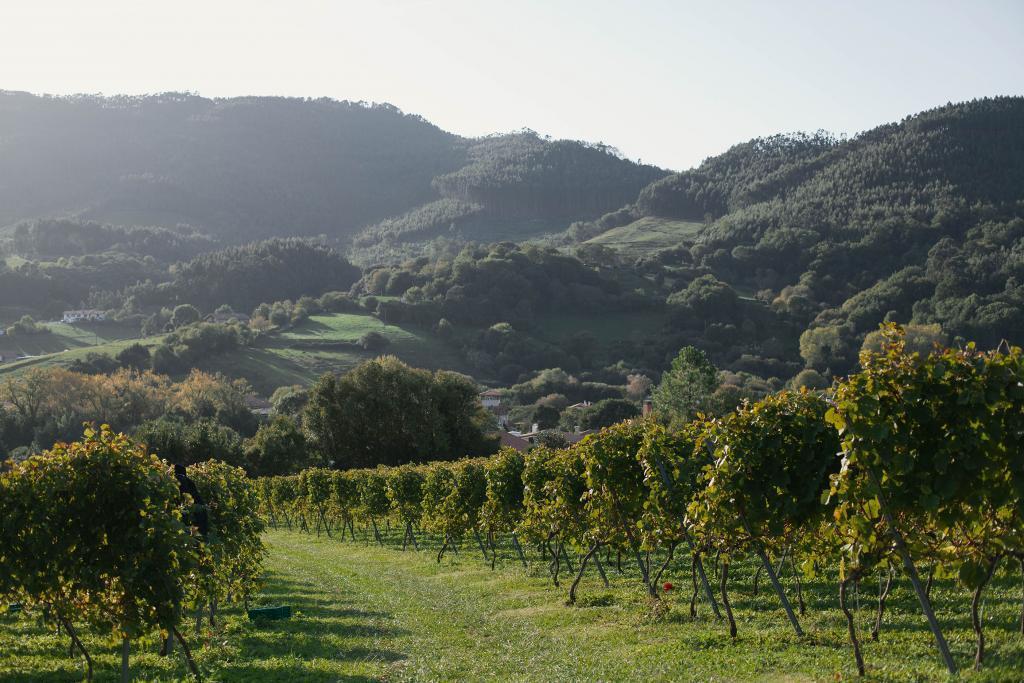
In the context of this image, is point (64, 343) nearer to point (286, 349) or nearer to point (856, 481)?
point (286, 349)

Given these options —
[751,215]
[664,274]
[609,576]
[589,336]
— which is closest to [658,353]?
[589,336]

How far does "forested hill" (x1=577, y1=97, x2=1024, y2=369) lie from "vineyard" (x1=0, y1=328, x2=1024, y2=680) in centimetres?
10490

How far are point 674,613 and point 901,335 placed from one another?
8.53 m

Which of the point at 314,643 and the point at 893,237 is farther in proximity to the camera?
the point at 893,237

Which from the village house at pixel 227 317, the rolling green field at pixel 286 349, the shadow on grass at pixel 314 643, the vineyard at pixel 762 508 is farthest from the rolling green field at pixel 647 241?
the vineyard at pixel 762 508

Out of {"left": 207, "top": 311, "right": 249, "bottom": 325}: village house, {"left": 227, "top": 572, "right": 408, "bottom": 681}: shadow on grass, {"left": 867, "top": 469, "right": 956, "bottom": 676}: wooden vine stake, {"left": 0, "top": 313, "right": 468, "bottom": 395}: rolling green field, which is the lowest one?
{"left": 227, "top": 572, "right": 408, "bottom": 681}: shadow on grass

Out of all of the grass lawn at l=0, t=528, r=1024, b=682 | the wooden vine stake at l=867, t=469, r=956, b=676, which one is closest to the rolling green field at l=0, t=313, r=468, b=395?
the grass lawn at l=0, t=528, r=1024, b=682

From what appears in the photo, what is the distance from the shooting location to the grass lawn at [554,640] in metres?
11.5

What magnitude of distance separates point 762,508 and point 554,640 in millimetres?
4815

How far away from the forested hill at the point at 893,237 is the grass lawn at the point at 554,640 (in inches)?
4083

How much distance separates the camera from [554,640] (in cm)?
1517

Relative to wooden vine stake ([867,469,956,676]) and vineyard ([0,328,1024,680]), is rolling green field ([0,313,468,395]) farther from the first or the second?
wooden vine stake ([867,469,956,676])

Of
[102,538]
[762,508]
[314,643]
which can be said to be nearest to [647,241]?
[314,643]

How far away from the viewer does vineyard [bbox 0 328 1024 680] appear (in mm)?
8945
